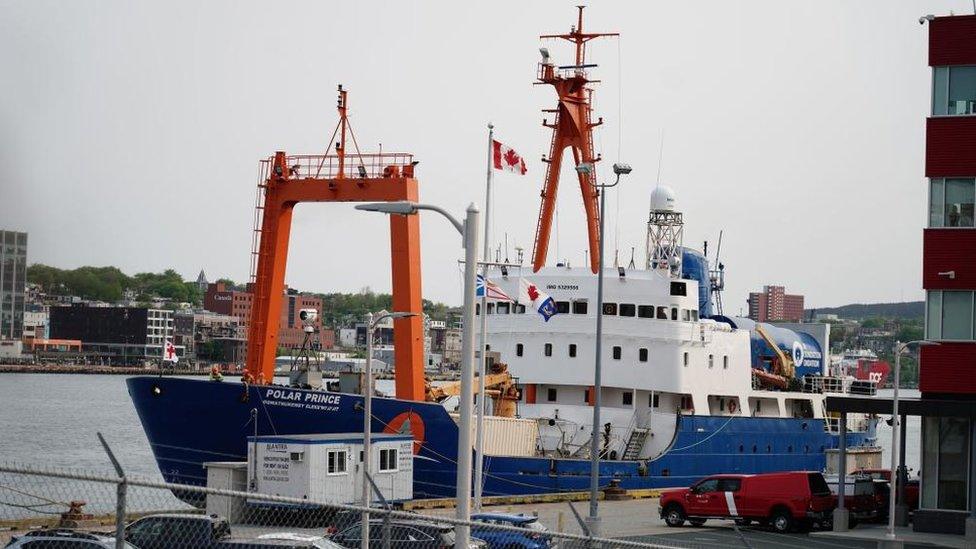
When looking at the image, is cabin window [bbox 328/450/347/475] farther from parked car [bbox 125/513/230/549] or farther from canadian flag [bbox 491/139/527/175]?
parked car [bbox 125/513/230/549]

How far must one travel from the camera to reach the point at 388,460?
3378 centimetres

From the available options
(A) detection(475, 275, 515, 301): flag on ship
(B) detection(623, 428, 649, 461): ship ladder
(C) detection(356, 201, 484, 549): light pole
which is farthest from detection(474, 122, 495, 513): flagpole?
(B) detection(623, 428, 649, 461): ship ladder

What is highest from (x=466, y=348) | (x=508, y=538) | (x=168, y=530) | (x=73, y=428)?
(x=466, y=348)

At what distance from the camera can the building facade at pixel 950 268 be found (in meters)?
32.0

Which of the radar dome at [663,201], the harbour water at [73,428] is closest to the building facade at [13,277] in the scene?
the harbour water at [73,428]

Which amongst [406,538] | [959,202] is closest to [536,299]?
[959,202]

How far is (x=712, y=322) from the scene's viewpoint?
48.8m

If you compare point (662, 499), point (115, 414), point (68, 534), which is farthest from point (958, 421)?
point (115, 414)

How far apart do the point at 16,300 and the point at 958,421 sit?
182 metres

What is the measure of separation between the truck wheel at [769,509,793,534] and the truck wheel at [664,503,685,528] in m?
2.00

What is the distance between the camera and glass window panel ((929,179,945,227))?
107 feet

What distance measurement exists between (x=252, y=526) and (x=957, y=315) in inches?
623

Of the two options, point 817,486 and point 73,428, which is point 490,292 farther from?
point 73,428

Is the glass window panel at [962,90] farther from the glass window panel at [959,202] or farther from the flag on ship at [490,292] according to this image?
the flag on ship at [490,292]
